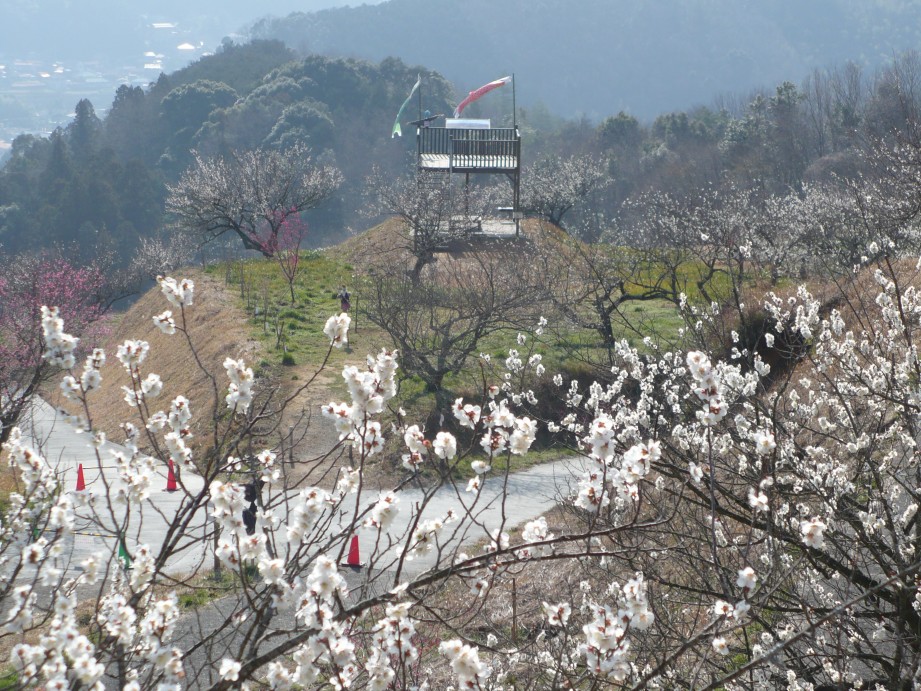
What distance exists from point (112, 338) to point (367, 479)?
17.3m

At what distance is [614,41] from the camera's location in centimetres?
16675

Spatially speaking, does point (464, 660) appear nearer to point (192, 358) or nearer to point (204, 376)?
point (204, 376)

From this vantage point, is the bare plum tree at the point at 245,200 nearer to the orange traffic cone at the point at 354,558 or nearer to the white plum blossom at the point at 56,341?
the orange traffic cone at the point at 354,558

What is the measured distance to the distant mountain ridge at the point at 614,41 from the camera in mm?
157625

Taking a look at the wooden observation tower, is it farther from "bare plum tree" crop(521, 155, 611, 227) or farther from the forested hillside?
the forested hillside

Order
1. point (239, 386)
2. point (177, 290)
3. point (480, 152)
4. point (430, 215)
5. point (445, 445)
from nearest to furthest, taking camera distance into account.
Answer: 1. point (445, 445)
2. point (239, 386)
3. point (177, 290)
4. point (430, 215)
5. point (480, 152)

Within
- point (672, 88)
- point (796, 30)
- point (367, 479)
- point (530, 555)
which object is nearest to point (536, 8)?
point (672, 88)

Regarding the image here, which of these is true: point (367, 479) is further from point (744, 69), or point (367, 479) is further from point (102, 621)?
point (744, 69)

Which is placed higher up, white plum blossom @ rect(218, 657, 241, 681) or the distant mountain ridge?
the distant mountain ridge

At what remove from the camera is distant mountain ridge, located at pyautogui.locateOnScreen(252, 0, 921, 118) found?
15762cm

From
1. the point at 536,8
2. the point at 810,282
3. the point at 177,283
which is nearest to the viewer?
the point at 177,283

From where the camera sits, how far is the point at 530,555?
379cm

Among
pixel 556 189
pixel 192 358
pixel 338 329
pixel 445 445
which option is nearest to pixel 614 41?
pixel 556 189

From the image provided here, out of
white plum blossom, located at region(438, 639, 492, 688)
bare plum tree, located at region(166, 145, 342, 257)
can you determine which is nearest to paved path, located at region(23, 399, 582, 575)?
white plum blossom, located at region(438, 639, 492, 688)
